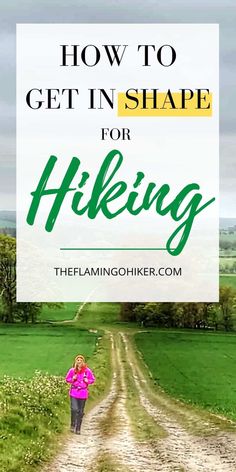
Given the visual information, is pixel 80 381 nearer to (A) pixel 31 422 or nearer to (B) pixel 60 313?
(A) pixel 31 422

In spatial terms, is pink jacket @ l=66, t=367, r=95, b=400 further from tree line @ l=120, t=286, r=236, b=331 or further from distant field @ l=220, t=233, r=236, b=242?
tree line @ l=120, t=286, r=236, b=331

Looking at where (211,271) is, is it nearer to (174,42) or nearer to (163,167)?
(163,167)

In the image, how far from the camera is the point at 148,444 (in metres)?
22.9

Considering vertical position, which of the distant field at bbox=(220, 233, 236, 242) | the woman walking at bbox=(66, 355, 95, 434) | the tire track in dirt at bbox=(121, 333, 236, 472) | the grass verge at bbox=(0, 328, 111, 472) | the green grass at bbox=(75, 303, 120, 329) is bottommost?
the green grass at bbox=(75, 303, 120, 329)

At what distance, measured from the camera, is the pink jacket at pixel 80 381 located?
75.2ft

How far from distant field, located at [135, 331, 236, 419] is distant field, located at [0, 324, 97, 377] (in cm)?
624

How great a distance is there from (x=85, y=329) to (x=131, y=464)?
63.5 metres

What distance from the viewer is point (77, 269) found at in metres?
33.8

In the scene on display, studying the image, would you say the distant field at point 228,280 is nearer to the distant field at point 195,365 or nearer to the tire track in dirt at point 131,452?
the distant field at point 195,365

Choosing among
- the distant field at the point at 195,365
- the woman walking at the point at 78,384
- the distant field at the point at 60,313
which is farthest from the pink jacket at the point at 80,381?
the distant field at the point at 60,313

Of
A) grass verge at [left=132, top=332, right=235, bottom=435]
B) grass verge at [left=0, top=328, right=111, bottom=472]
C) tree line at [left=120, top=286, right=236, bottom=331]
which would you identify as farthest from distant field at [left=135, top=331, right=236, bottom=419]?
grass verge at [left=0, top=328, right=111, bottom=472]

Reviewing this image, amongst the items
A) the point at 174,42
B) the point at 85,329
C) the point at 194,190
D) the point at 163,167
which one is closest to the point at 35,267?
the point at 85,329

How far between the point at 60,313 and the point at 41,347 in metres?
18.8

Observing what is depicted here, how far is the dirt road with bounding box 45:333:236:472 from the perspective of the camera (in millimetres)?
19375
